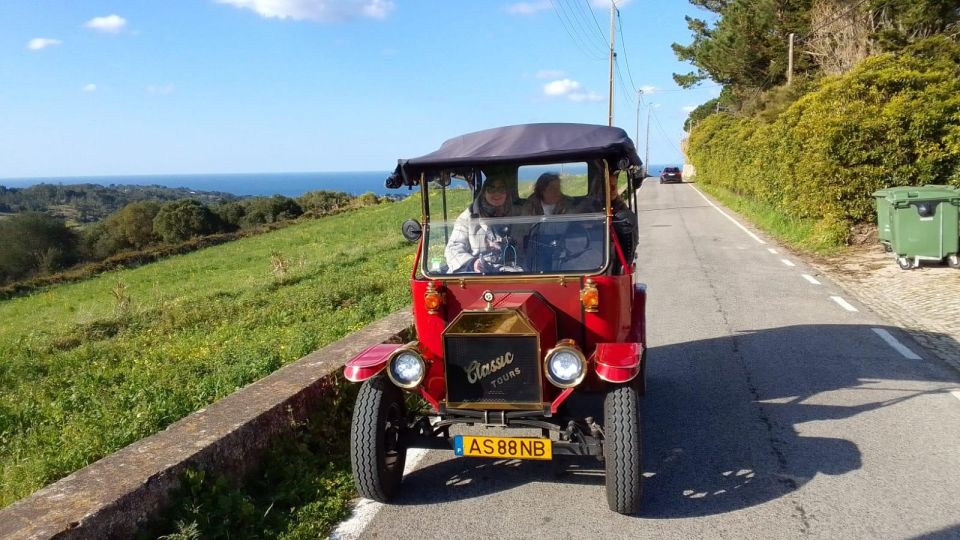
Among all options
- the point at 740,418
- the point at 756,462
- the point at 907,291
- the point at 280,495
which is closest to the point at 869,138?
the point at 907,291

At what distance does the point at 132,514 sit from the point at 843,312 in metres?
8.84

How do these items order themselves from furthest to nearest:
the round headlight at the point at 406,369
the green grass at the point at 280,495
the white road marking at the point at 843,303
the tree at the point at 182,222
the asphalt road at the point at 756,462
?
1. the tree at the point at 182,222
2. the white road marking at the point at 843,303
3. the round headlight at the point at 406,369
4. the asphalt road at the point at 756,462
5. the green grass at the point at 280,495

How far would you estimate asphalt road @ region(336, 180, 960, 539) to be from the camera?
400 centimetres

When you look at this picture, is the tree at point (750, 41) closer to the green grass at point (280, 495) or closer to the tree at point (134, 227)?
the green grass at point (280, 495)

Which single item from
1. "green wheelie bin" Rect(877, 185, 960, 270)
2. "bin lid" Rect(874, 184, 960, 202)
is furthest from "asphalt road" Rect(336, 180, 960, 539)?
"bin lid" Rect(874, 184, 960, 202)

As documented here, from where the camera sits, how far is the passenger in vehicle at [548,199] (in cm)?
501

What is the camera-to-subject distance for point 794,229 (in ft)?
59.0

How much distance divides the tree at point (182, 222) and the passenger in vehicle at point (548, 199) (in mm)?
59146

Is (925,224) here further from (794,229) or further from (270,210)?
(270,210)

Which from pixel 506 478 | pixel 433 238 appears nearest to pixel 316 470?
pixel 506 478

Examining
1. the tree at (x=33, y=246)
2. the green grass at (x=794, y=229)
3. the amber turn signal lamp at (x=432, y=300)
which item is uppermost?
the amber turn signal lamp at (x=432, y=300)

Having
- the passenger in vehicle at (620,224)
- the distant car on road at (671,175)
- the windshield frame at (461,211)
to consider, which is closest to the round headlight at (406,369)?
the windshield frame at (461,211)

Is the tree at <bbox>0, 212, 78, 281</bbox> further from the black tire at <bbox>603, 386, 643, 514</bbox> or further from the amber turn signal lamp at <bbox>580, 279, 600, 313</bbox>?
the black tire at <bbox>603, 386, 643, 514</bbox>

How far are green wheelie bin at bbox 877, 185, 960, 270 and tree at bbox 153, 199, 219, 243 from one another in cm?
5608
